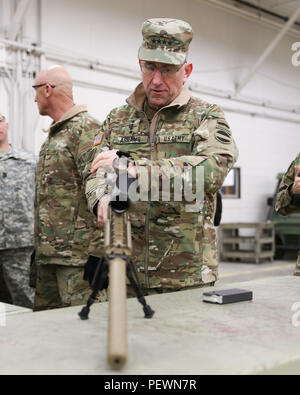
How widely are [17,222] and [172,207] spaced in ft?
5.92

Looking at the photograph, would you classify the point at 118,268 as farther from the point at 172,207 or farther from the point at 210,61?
the point at 210,61

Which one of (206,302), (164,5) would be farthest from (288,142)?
(206,302)

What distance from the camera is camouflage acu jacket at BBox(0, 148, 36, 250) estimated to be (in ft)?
10.5

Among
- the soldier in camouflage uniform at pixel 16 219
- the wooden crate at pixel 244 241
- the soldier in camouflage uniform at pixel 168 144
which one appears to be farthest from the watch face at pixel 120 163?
the wooden crate at pixel 244 241

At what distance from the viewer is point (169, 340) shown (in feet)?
3.47

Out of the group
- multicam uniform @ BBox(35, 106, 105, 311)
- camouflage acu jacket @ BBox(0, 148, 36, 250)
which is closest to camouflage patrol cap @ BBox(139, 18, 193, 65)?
multicam uniform @ BBox(35, 106, 105, 311)

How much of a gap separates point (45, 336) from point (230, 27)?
8.06 meters

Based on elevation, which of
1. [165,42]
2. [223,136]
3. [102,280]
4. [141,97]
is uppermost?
[165,42]

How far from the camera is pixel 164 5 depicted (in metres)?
7.34

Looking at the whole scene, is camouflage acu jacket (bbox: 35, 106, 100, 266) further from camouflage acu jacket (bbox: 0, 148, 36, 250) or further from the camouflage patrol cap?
the camouflage patrol cap

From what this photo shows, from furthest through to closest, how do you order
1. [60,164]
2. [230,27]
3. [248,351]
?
[230,27], [60,164], [248,351]

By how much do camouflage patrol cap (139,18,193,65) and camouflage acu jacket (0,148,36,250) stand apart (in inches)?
73.3

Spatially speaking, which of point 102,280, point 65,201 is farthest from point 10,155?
point 102,280
